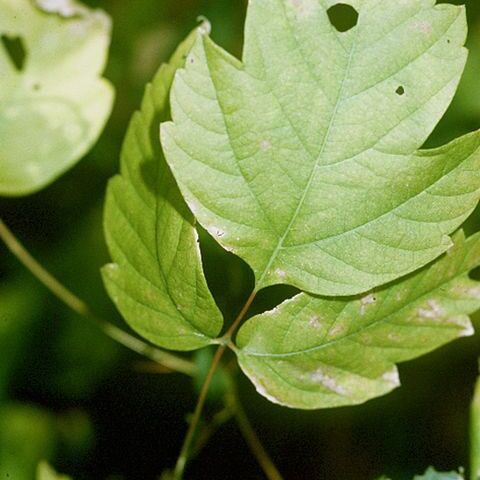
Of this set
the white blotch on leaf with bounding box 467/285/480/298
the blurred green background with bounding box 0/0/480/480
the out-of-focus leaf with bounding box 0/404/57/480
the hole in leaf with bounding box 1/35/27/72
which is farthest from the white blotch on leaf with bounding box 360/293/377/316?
the out-of-focus leaf with bounding box 0/404/57/480

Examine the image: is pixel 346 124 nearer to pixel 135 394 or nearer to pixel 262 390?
pixel 262 390

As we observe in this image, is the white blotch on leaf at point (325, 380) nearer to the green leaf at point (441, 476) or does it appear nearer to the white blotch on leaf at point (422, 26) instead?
the green leaf at point (441, 476)

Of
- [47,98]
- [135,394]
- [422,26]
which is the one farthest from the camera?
[135,394]

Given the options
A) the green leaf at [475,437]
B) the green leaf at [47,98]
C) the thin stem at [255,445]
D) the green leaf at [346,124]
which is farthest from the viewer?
the thin stem at [255,445]

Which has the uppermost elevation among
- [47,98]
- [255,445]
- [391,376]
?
[47,98]

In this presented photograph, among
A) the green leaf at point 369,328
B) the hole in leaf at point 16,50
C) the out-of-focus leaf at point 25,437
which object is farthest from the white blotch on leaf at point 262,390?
the out-of-focus leaf at point 25,437

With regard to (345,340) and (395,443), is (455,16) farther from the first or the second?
(395,443)

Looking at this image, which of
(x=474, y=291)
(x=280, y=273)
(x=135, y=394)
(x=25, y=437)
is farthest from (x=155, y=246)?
(x=25, y=437)
